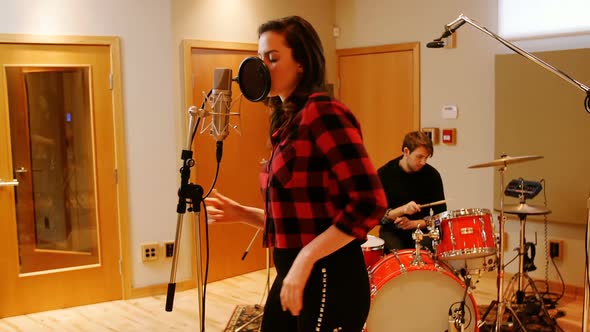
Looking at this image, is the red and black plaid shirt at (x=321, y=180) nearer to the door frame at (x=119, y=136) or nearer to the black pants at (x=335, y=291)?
the black pants at (x=335, y=291)

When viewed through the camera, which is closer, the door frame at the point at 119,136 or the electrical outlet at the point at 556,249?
the door frame at the point at 119,136

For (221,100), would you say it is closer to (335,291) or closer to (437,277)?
(335,291)

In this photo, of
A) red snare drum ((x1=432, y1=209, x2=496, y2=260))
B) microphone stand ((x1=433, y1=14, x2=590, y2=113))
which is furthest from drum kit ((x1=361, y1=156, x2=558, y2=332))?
microphone stand ((x1=433, y1=14, x2=590, y2=113))

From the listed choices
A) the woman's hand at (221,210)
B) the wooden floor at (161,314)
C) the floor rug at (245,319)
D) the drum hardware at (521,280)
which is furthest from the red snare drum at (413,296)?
the woman's hand at (221,210)

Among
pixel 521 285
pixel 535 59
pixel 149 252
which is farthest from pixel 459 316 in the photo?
pixel 149 252

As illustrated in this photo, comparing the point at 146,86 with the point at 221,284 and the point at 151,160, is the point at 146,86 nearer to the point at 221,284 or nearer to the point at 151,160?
the point at 151,160

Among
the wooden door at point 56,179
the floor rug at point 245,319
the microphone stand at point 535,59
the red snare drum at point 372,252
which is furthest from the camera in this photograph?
Answer: the wooden door at point 56,179

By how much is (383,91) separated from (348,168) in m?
4.24

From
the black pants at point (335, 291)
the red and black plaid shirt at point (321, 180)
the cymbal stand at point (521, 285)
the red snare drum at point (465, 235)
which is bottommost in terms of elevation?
the cymbal stand at point (521, 285)

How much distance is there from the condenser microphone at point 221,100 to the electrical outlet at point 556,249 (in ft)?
11.2

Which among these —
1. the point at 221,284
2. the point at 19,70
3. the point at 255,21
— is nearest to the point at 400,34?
the point at 255,21

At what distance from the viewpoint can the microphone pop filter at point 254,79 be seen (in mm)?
1570

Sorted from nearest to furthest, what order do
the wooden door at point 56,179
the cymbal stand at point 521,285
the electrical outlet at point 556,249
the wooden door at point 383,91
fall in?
the cymbal stand at point 521,285
the wooden door at point 56,179
the electrical outlet at point 556,249
the wooden door at point 383,91

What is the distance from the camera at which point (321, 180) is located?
1.48 meters
